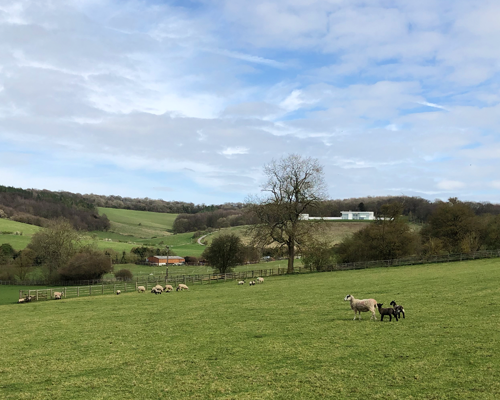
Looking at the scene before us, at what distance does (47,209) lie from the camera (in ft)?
469

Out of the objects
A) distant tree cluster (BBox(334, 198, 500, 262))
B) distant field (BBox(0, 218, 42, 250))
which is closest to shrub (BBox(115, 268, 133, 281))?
distant field (BBox(0, 218, 42, 250))

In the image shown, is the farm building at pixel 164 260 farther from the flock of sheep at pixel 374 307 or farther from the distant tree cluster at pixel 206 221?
the flock of sheep at pixel 374 307

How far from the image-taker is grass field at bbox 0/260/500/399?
8.27 meters

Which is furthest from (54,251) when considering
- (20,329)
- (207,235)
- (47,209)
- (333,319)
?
(47,209)

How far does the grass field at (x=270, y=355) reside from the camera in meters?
8.27

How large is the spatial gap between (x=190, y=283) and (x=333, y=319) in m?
31.1

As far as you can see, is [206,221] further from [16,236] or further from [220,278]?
[220,278]

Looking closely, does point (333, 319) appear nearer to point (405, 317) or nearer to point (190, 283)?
point (405, 317)

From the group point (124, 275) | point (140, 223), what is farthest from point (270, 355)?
point (140, 223)

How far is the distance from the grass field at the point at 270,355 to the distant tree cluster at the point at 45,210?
12380 cm

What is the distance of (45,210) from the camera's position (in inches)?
5605

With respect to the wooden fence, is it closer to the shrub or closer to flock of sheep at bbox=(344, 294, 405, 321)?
the shrub

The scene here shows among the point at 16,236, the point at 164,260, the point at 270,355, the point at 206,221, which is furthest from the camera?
the point at 206,221

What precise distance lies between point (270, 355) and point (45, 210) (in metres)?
152
